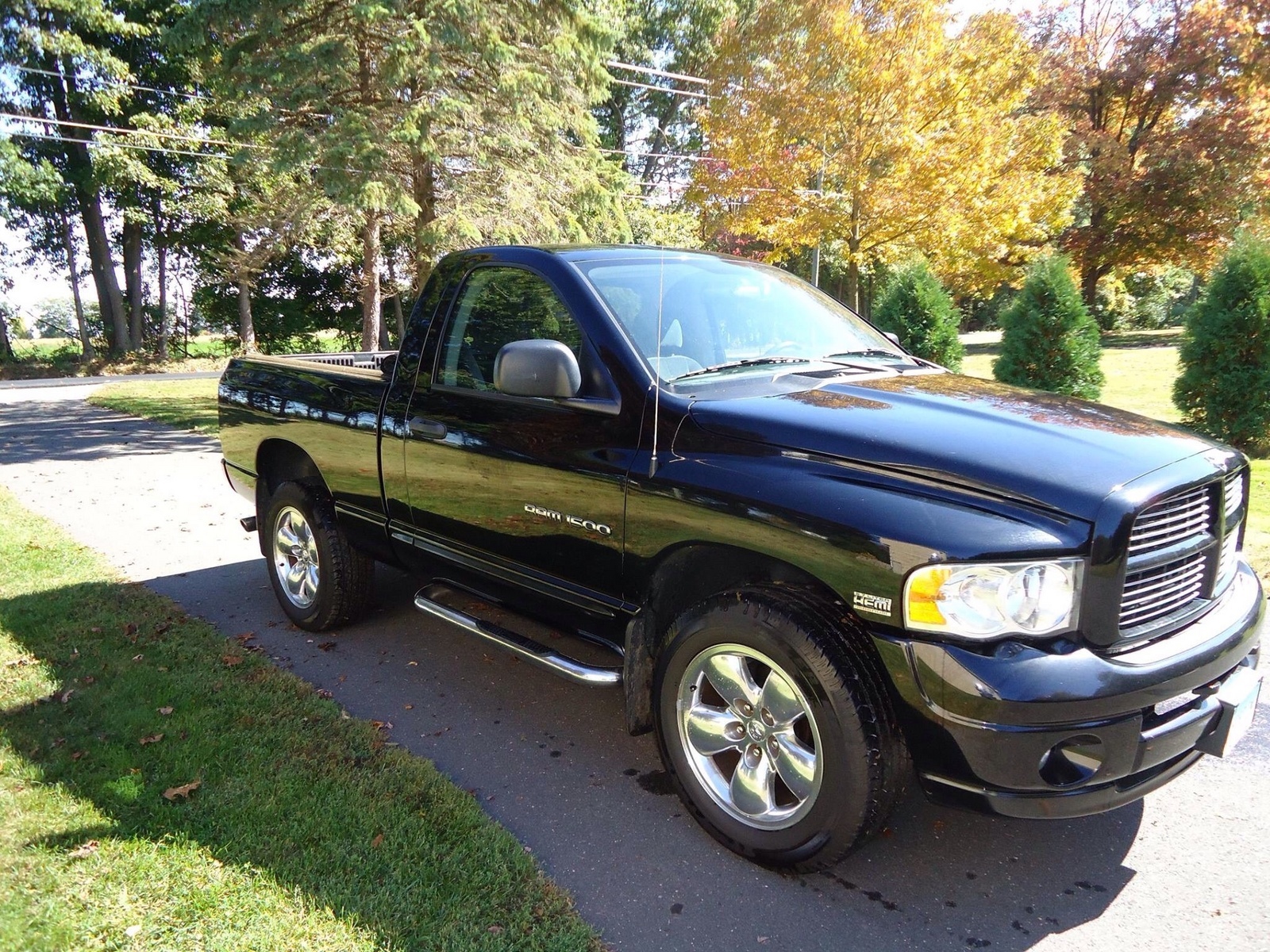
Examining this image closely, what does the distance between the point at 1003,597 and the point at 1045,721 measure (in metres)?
0.34

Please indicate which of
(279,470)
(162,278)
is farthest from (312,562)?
(162,278)

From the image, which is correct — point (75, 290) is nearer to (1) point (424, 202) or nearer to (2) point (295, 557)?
(1) point (424, 202)

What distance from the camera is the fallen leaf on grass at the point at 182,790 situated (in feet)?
10.6

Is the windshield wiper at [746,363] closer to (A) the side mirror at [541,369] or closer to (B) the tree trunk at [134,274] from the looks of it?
(A) the side mirror at [541,369]

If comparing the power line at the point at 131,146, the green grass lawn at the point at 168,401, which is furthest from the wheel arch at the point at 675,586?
the power line at the point at 131,146

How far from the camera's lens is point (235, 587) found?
5824 millimetres

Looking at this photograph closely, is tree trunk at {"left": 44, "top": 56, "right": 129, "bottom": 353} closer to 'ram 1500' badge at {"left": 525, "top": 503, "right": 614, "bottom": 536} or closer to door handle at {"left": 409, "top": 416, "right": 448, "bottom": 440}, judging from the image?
door handle at {"left": 409, "top": 416, "right": 448, "bottom": 440}

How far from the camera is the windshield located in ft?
11.1

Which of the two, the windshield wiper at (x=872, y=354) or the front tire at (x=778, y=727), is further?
the windshield wiper at (x=872, y=354)

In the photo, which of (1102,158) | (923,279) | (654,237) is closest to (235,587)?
(923,279)

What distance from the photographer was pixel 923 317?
13398mm

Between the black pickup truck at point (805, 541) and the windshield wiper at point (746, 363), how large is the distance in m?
0.02

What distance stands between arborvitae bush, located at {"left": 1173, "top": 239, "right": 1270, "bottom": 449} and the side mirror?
380 inches

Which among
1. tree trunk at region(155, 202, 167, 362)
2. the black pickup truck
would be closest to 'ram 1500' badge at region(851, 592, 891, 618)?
the black pickup truck
